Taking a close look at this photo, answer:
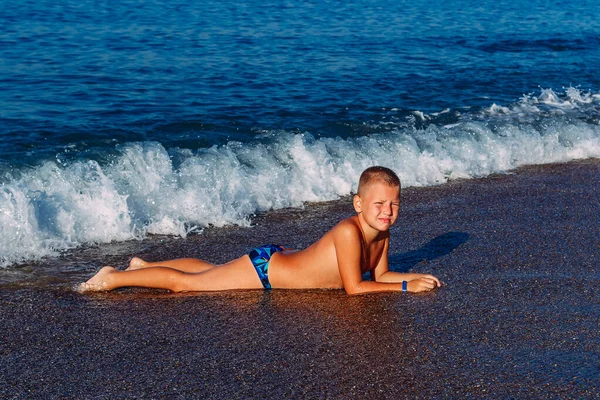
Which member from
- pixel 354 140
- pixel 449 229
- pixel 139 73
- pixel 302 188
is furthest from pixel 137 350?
pixel 139 73

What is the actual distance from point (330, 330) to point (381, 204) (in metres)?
0.89

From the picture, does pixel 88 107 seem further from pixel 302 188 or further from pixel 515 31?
pixel 515 31

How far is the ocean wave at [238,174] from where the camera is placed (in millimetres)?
6973

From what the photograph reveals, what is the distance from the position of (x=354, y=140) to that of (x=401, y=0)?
13.8 metres

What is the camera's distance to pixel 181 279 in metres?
5.53

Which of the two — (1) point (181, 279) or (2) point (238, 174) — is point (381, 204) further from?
(2) point (238, 174)

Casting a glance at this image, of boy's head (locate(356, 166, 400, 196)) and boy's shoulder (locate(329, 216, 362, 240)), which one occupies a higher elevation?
boy's head (locate(356, 166, 400, 196))

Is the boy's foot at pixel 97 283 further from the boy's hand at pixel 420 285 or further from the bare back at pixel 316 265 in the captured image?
the boy's hand at pixel 420 285

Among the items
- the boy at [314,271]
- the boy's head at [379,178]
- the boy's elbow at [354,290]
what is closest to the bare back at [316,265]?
the boy at [314,271]

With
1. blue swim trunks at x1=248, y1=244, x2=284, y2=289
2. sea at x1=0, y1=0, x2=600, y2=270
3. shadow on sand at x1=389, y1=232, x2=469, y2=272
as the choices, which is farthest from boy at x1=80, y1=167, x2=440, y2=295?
sea at x1=0, y1=0, x2=600, y2=270

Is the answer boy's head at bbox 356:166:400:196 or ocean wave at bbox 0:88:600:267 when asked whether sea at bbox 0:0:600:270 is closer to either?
ocean wave at bbox 0:88:600:267

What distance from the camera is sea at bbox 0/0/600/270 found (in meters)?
7.61

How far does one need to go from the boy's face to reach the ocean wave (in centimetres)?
247

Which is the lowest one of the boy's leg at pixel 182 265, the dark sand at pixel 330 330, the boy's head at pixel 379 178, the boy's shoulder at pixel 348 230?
the dark sand at pixel 330 330
